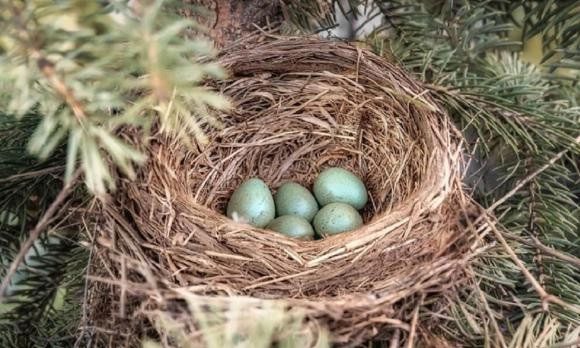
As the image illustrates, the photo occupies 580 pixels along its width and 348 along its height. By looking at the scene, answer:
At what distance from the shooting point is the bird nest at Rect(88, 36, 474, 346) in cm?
69

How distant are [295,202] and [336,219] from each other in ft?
0.29

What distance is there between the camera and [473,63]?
1155 mm

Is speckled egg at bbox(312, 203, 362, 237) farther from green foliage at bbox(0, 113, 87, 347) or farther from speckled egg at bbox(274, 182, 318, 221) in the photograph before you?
green foliage at bbox(0, 113, 87, 347)

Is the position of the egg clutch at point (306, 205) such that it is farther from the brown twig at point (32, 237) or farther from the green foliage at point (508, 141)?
the brown twig at point (32, 237)

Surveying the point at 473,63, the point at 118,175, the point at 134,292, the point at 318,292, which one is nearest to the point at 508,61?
the point at 473,63

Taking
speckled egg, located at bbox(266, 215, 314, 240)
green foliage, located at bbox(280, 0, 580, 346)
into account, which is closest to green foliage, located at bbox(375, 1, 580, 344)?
green foliage, located at bbox(280, 0, 580, 346)

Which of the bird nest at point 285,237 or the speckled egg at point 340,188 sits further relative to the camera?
the speckled egg at point 340,188

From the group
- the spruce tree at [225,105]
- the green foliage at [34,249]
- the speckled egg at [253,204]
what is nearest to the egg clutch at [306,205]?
the speckled egg at [253,204]

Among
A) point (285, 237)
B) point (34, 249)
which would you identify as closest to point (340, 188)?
point (285, 237)

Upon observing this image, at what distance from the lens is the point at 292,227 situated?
3.73 feet

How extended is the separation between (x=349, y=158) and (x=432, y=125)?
0.30 meters

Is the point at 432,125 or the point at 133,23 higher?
the point at 133,23

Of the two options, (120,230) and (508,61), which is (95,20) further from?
(508,61)

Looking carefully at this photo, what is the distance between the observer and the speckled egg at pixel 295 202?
1201 mm
